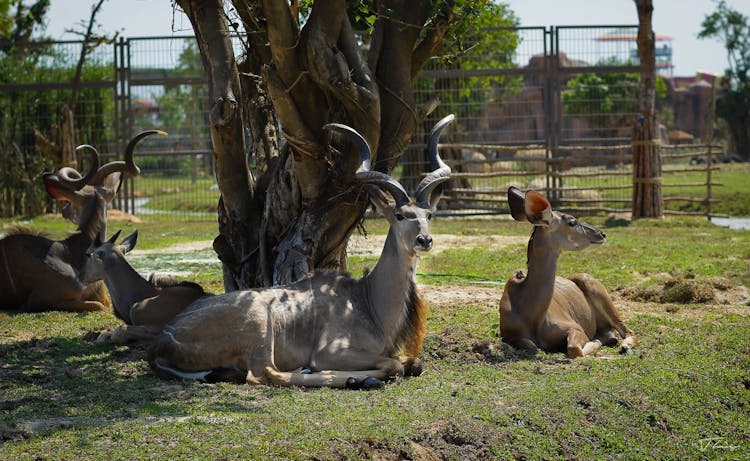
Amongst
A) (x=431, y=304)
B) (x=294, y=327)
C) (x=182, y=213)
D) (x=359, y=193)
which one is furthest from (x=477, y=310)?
(x=182, y=213)

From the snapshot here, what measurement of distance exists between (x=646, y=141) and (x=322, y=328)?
459 inches

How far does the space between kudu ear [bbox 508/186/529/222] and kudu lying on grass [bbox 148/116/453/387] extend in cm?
108

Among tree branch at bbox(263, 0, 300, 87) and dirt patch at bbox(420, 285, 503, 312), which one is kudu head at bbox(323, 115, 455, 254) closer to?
tree branch at bbox(263, 0, 300, 87)

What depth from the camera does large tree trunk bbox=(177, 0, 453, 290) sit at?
7457 millimetres

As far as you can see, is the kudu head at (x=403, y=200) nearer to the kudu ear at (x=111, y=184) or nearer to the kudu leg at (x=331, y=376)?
the kudu leg at (x=331, y=376)

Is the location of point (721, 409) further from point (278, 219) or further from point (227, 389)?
point (278, 219)

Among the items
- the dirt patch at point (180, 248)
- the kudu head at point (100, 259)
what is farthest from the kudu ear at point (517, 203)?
the dirt patch at point (180, 248)

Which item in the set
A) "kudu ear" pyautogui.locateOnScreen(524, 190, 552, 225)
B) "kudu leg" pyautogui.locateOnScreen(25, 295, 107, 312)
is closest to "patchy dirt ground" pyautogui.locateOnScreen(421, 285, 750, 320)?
"kudu ear" pyautogui.locateOnScreen(524, 190, 552, 225)

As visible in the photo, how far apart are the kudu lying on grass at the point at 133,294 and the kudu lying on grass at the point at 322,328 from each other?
934mm

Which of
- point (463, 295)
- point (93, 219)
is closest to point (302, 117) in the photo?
point (463, 295)

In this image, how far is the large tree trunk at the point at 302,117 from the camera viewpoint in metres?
7.46

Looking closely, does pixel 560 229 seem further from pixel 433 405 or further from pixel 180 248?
pixel 180 248

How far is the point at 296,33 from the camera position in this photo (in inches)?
296

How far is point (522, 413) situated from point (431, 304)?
3744mm
